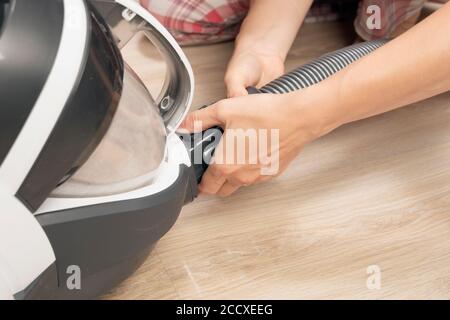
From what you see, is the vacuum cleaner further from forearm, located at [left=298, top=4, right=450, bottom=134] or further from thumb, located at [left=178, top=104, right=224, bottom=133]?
forearm, located at [left=298, top=4, right=450, bottom=134]

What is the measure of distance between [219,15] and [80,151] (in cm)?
78

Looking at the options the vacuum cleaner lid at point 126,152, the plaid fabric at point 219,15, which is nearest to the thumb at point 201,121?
the vacuum cleaner lid at point 126,152

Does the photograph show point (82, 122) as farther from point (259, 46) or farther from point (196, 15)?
point (196, 15)

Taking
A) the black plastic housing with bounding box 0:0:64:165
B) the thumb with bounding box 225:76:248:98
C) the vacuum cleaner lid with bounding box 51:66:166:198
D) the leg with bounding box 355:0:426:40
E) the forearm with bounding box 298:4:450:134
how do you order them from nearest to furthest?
the black plastic housing with bounding box 0:0:64:165 → the vacuum cleaner lid with bounding box 51:66:166:198 → the forearm with bounding box 298:4:450:134 → the thumb with bounding box 225:76:248:98 → the leg with bounding box 355:0:426:40

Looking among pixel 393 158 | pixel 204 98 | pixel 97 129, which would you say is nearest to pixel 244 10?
pixel 204 98

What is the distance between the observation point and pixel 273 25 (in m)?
1.04

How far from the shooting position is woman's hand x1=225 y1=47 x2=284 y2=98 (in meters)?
0.91

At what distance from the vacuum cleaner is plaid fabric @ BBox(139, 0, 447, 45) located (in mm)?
523

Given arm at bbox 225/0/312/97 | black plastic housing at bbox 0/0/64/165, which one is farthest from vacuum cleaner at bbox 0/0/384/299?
arm at bbox 225/0/312/97

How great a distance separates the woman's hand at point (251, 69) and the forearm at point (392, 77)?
6.1 inches

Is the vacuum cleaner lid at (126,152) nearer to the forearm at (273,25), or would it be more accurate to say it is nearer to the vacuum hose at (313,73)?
the vacuum hose at (313,73)

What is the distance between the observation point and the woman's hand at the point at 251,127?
774 millimetres

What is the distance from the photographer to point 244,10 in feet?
4.07
